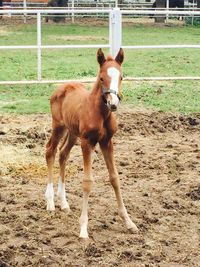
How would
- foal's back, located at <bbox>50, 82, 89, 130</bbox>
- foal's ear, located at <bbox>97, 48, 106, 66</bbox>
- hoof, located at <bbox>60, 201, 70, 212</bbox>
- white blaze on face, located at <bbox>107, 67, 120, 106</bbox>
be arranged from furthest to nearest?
1. hoof, located at <bbox>60, 201, 70, 212</bbox>
2. foal's back, located at <bbox>50, 82, 89, 130</bbox>
3. foal's ear, located at <bbox>97, 48, 106, 66</bbox>
4. white blaze on face, located at <bbox>107, 67, 120, 106</bbox>

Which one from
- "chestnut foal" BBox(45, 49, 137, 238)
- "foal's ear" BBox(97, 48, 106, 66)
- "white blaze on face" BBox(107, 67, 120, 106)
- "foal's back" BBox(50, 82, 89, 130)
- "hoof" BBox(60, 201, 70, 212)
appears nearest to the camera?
"white blaze on face" BBox(107, 67, 120, 106)

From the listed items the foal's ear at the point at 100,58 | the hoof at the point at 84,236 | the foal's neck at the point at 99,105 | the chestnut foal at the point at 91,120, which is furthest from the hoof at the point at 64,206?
the foal's ear at the point at 100,58

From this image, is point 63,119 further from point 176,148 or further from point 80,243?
point 176,148

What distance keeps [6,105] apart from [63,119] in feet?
17.1

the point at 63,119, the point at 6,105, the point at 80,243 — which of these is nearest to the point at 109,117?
the point at 63,119

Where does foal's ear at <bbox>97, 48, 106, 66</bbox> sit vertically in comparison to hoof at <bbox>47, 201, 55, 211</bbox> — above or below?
above

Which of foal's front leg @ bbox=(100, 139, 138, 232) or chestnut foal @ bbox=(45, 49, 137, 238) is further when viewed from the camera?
foal's front leg @ bbox=(100, 139, 138, 232)

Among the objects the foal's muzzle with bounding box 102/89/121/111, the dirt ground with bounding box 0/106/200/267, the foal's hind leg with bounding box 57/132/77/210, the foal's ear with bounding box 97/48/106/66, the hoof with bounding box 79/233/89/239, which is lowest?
the dirt ground with bounding box 0/106/200/267

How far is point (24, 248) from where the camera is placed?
5.35 meters

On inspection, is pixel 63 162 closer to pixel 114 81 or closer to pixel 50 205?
pixel 50 205

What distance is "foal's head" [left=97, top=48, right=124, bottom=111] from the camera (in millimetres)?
5270

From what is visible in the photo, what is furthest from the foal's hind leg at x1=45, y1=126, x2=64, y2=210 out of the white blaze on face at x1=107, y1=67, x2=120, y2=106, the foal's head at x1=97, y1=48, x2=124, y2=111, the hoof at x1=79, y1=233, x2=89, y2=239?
the white blaze on face at x1=107, y1=67, x2=120, y2=106

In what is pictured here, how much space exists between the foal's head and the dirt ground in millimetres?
1143

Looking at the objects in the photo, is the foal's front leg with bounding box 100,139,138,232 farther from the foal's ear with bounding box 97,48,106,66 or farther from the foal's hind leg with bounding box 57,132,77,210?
the foal's ear with bounding box 97,48,106,66
